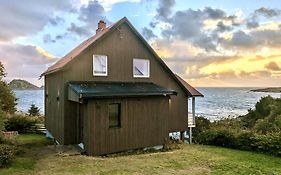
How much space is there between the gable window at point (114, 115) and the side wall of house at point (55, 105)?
9.58ft

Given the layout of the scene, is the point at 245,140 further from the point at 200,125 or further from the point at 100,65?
the point at 100,65

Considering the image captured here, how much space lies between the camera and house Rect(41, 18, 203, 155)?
46.8 ft

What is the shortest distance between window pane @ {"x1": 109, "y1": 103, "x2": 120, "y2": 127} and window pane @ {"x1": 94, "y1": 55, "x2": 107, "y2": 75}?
2.62 metres

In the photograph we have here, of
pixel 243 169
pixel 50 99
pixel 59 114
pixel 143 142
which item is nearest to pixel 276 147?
pixel 243 169

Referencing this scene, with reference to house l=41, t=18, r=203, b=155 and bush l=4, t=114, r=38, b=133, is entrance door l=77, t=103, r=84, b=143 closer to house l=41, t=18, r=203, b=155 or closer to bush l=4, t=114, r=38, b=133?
house l=41, t=18, r=203, b=155

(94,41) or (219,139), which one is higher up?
(94,41)

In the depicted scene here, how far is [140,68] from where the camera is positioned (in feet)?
61.8

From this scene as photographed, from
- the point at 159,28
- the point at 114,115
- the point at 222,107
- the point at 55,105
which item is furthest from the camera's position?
the point at 222,107

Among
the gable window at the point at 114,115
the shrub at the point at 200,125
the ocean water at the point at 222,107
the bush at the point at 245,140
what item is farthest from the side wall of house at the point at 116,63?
the ocean water at the point at 222,107

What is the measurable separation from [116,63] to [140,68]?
6.99ft

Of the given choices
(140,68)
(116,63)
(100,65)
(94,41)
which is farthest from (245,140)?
(94,41)

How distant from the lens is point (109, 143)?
14734 mm

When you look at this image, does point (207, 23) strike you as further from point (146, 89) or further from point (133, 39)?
point (146, 89)

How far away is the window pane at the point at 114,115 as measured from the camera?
14969 mm
